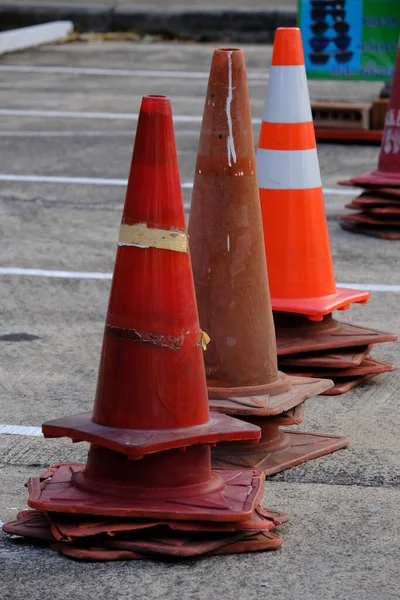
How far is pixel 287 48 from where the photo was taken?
5418mm

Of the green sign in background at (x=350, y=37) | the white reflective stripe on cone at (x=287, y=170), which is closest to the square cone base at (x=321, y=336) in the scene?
the white reflective stripe on cone at (x=287, y=170)

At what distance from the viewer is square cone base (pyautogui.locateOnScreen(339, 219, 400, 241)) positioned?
816 centimetres

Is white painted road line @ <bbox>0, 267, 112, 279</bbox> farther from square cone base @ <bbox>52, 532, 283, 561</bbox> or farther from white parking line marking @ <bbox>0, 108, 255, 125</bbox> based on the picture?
white parking line marking @ <bbox>0, 108, 255, 125</bbox>

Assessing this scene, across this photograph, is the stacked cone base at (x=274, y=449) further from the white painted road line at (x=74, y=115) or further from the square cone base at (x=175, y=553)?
the white painted road line at (x=74, y=115)

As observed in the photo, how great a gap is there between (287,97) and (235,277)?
1.30 meters

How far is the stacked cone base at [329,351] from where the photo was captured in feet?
17.4

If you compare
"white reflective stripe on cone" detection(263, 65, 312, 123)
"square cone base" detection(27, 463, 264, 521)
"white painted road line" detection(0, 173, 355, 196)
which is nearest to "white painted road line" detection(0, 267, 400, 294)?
"white reflective stripe on cone" detection(263, 65, 312, 123)

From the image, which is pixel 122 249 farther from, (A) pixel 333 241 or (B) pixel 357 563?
(A) pixel 333 241

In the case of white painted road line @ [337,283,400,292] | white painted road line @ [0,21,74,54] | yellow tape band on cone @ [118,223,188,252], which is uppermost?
white painted road line @ [0,21,74,54]

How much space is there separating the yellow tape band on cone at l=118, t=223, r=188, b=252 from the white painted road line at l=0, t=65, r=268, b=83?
12.2 m

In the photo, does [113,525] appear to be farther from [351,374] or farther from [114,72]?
[114,72]

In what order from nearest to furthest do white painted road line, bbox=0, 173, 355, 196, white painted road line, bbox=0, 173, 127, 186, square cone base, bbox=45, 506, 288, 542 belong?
square cone base, bbox=45, 506, 288, 542, white painted road line, bbox=0, 173, 355, 196, white painted road line, bbox=0, 173, 127, 186

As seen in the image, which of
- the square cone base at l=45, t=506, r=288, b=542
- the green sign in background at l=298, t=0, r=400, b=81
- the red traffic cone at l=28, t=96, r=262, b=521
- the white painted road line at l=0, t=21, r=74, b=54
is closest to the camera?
the square cone base at l=45, t=506, r=288, b=542

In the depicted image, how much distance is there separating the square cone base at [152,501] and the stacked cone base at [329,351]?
1.49 metres
